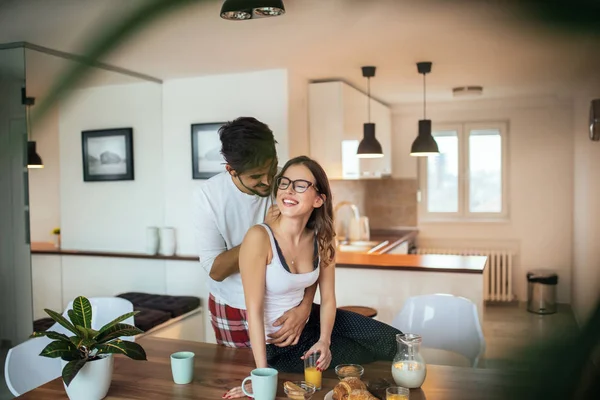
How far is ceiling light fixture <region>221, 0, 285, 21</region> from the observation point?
0.17m

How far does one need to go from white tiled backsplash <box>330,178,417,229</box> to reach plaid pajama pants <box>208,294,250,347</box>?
126 inches

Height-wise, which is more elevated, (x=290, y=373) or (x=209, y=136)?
(x=209, y=136)

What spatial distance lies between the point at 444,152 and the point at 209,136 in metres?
2.40

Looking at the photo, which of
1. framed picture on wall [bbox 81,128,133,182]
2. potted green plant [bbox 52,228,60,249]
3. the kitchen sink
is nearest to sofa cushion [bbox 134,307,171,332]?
potted green plant [bbox 52,228,60,249]

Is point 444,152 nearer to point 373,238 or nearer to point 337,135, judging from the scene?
point 337,135

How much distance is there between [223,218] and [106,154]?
1.64ft

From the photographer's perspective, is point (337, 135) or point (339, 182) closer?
point (337, 135)

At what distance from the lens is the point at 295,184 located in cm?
111

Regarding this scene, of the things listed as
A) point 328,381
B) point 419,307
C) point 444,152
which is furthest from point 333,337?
point 444,152

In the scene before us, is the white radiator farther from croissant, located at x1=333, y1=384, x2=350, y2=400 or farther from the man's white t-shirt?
the man's white t-shirt

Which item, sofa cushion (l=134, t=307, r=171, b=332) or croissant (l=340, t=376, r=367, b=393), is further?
sofa cushion (l=134, t=307, r=171, b=332)

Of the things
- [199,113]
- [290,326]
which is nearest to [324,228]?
[290,326]

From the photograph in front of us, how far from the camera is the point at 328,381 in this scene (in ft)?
4.20

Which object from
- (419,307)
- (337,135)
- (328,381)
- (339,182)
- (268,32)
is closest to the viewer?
(268,32)
